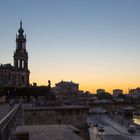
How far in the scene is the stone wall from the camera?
86.2ft

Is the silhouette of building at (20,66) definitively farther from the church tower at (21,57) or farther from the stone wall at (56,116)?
the stone wall at (56,116)

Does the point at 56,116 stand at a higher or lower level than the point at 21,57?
lower

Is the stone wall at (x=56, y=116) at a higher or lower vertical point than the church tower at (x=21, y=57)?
lower

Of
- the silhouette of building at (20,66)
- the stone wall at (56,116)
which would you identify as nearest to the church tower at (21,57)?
the silhouette of building at (20,66)

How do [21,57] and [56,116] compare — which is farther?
[21,57]

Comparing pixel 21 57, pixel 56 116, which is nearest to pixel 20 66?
pixel 21 57

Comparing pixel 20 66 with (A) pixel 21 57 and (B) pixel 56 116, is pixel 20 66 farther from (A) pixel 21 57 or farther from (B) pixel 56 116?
(B) pixel 56 116

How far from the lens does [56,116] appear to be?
1065 inches

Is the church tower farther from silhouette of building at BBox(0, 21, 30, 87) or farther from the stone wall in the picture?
the stone wall

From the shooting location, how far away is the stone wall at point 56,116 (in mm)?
26270

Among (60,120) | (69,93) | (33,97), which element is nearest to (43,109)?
(60,120)

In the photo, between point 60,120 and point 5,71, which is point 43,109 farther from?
point 5,71

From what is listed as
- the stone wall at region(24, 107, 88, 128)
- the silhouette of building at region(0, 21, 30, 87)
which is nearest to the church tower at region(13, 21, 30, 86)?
the silhouette of building at region(0, 21, 30, 87)

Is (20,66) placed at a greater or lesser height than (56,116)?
greater
